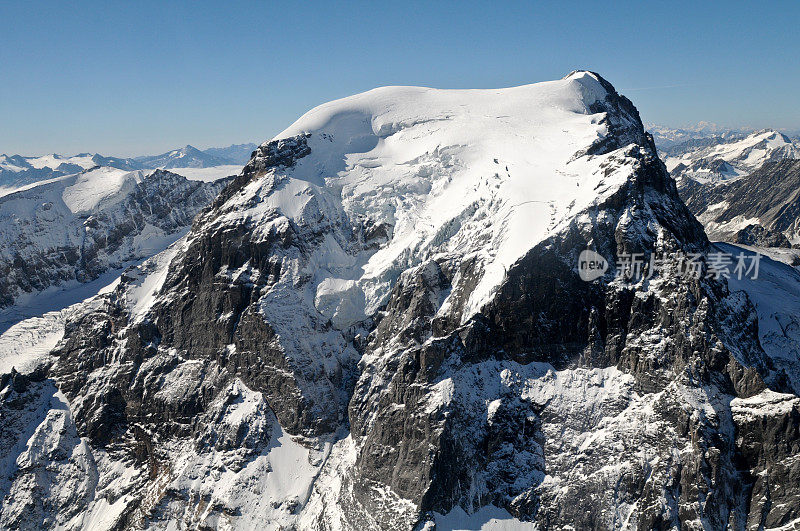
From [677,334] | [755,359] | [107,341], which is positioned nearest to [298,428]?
[107,341]

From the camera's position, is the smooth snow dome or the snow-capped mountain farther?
the smooth snow dome

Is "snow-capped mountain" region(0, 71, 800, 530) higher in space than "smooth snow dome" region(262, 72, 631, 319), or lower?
lower

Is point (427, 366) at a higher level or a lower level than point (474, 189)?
lower

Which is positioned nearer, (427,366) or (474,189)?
(427,366)

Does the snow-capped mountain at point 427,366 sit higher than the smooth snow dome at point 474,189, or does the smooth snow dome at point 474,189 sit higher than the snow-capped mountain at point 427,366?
the smooth snow dome at point 474,189

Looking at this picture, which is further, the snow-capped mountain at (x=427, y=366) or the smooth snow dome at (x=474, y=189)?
the smooth snow dome at (x=474, y=189)
